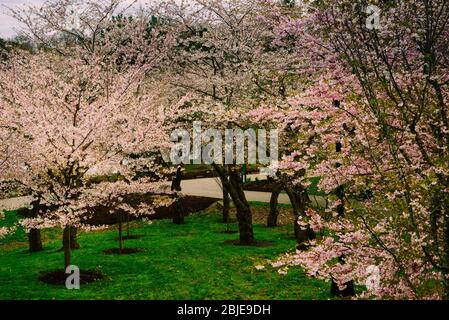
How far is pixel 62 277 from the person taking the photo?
12.6 meters

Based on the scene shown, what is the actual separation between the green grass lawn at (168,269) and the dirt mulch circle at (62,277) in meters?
0.27

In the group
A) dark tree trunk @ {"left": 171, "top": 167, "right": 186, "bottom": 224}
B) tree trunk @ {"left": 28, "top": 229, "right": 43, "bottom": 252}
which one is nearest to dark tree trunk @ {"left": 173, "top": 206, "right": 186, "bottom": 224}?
dark tree trunk @ {"left": 171, "top": 167, "right": 186, "bottom": 224}

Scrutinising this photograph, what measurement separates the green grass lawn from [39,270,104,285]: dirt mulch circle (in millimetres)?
274

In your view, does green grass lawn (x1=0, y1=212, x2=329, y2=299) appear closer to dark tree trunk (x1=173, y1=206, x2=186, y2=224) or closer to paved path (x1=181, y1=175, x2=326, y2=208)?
dark tree trunk (x1=173, y1=206, x2=186, y2=224)

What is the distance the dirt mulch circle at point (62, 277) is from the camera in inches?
483

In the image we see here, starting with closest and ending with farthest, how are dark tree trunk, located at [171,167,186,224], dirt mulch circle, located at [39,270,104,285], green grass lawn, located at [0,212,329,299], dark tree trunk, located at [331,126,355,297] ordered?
dark tree trunk, located at [331,126,355,297] → green grass lawn, located at [0,212,329,299] → dirt mulch circle, located at [39,270,104,285] → dark tree trunk, located at [171,167,186,224]

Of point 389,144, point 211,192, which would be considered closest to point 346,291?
point 389,144

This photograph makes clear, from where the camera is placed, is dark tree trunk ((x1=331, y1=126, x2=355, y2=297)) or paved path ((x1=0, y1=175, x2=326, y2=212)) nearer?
dark tree trunk ((x1=331, y1=126, x2=355, y2=297))

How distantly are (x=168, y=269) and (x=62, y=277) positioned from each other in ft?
10.1

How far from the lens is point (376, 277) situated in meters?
5.98

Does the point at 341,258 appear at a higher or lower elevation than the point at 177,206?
lower

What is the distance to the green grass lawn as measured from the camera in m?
11.1

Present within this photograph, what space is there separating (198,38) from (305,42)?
8.97 m

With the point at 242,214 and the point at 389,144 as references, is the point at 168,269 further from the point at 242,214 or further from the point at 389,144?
the point at 389,144
